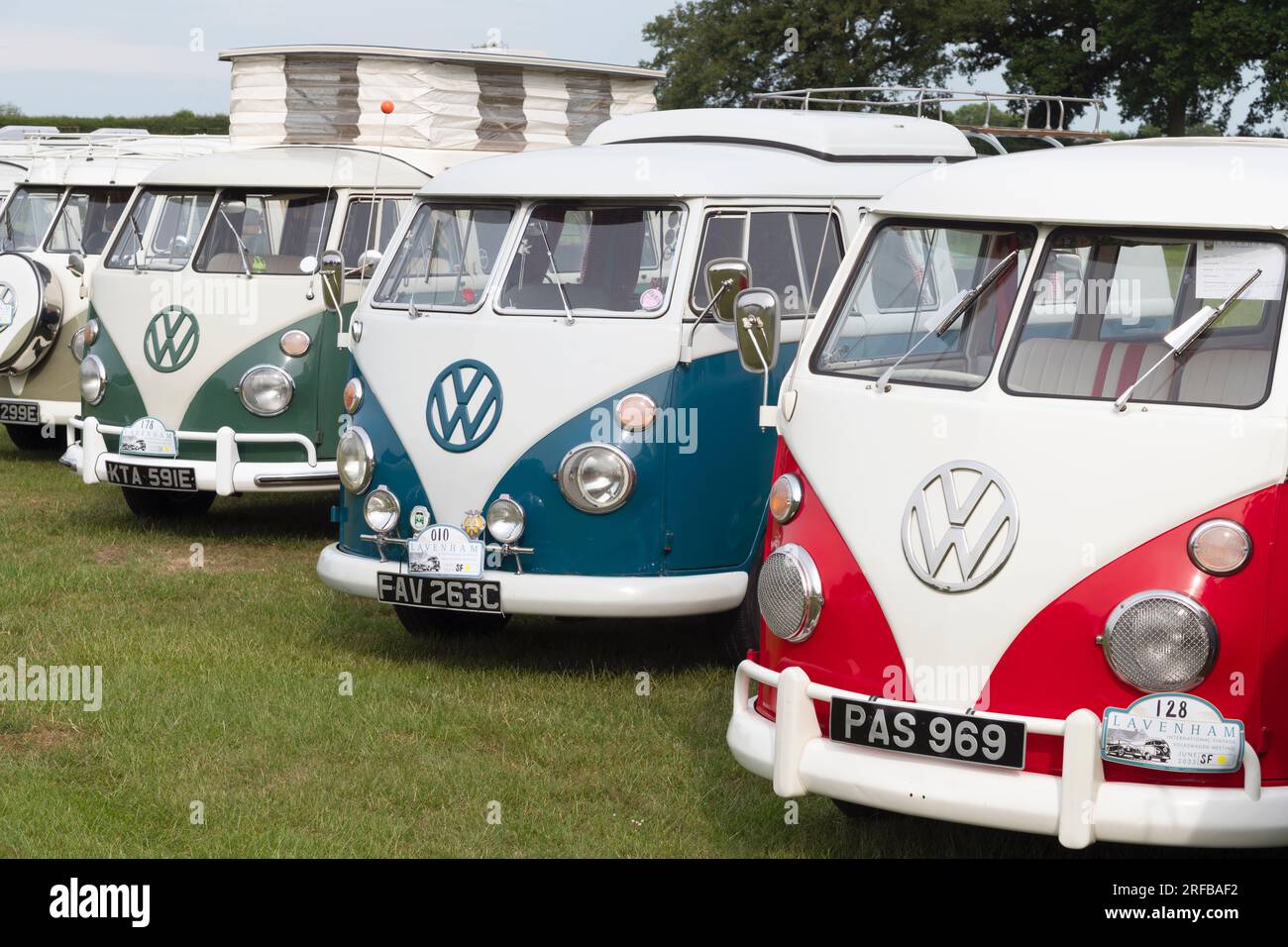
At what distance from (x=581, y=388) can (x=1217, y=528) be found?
10.1 feet

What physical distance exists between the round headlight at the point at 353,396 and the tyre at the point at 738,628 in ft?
5.67

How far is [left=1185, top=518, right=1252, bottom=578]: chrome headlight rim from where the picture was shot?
4.43 metres

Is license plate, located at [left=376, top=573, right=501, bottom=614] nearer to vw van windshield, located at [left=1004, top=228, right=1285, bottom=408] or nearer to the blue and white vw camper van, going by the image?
the blue and white vw camper van

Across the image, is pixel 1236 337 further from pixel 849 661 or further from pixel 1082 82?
pixel 1082 82

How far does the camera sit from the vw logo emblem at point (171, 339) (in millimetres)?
10133

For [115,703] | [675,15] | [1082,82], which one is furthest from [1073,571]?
[675,15]

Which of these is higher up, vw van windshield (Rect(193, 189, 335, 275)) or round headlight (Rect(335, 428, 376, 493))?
vw van windshield (Rect(193, 189, 335, 275))

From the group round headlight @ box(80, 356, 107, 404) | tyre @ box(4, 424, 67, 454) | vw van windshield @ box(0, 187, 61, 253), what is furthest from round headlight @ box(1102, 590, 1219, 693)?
vw van windshield @ box(0, 187, 61, 253)

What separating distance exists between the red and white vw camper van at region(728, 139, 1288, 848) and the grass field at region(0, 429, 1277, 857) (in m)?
0.77

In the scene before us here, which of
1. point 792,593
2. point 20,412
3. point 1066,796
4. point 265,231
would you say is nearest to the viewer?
point 1066,796

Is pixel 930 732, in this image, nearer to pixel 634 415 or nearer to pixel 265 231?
pixel 634 415

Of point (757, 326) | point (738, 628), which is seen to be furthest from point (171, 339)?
point (757, 326)

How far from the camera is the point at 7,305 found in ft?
40.7

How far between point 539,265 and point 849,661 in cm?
301
